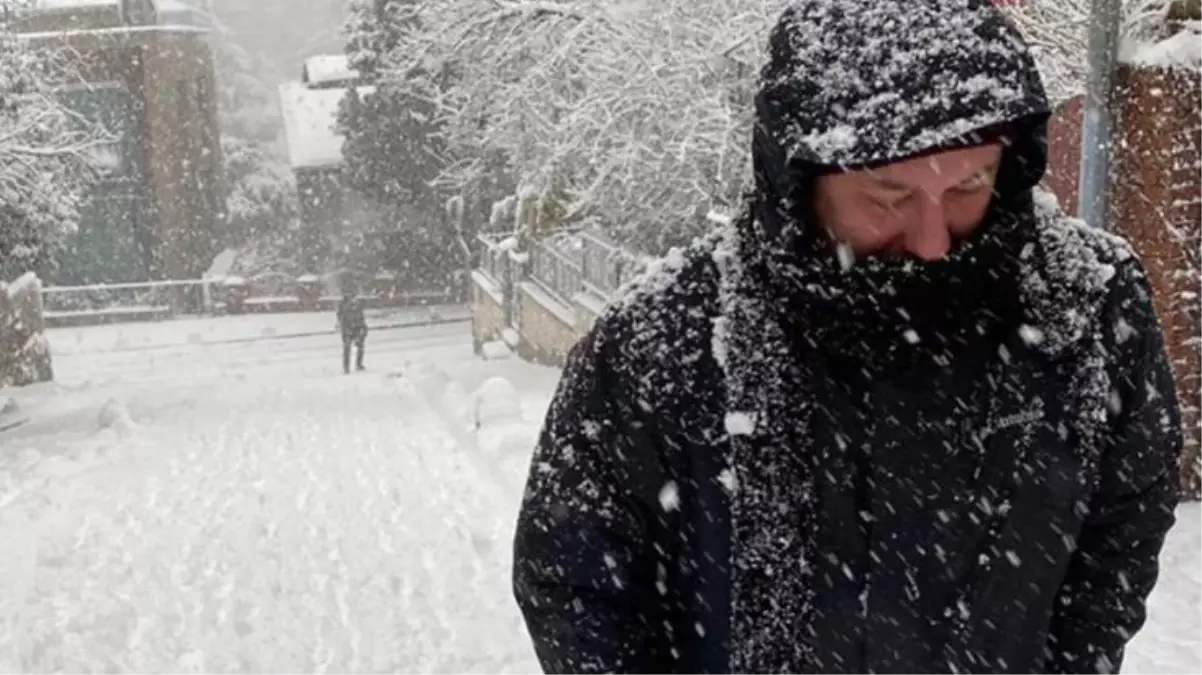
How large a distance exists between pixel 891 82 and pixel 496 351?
817 inches

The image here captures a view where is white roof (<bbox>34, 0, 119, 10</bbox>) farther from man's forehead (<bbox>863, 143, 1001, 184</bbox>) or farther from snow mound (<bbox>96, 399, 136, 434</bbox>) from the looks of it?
man's forehead (<bbox>863, 143, 1001, 184</bbox>)

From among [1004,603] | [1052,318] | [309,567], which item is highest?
[1052,318]

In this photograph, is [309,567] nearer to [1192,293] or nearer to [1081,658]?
[1192,293]

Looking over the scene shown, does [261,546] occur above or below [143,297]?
above

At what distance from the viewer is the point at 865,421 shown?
174 cm

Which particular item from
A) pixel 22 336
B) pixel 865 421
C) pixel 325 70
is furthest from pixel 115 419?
pixel 325 70

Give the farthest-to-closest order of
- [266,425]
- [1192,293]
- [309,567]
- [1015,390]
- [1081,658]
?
[266,425] < [309,567] < [1192,293] < [1081,658] < [1015,390]

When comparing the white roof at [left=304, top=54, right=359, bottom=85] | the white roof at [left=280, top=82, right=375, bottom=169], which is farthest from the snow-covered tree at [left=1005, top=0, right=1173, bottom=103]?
the white roof at [left=304, top=54, right=359, bottom=85]

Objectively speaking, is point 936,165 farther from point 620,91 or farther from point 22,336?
point 22,336

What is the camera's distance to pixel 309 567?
23.3 ft

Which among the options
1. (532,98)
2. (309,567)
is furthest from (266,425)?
(309,567)

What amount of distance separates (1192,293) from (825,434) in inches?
199

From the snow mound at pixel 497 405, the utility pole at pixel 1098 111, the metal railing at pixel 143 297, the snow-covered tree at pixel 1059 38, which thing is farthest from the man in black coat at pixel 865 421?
→ the metal railing at pixel 143 297

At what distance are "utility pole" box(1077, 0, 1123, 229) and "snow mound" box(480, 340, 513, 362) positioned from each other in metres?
16.1
